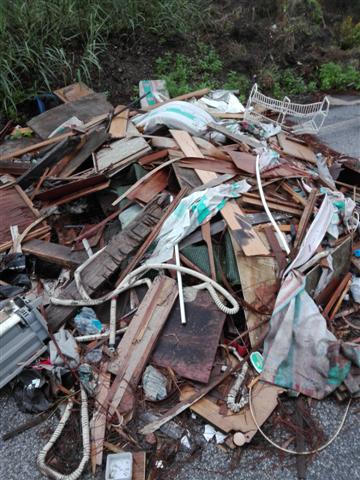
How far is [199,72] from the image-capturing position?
317 inches

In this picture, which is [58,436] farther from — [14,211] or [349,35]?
[349,35]

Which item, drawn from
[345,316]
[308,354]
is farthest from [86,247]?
[345,316]

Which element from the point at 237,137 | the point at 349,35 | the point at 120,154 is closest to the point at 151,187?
the point at 120,154

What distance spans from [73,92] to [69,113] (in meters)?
0.84

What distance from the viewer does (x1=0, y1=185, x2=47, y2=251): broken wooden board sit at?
4.20m

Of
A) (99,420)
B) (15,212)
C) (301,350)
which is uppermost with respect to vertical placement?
(15,212)

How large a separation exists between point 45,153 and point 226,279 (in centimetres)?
302

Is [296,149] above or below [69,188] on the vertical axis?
below

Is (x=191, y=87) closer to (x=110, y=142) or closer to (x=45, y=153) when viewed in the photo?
(x=110, y=142)

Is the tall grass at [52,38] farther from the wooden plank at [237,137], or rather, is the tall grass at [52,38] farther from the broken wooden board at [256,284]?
the broken wooden board at [256,284]

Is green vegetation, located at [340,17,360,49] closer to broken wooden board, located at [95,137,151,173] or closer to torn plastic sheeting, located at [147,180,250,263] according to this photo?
broken wooden board, located at [95,137,151,173]

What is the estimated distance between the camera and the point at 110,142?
16.3ft

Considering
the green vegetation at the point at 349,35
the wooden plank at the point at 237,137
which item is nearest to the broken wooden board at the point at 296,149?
the wooden plank at the point at 237,137

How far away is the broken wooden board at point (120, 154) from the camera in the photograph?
4.54 meters
